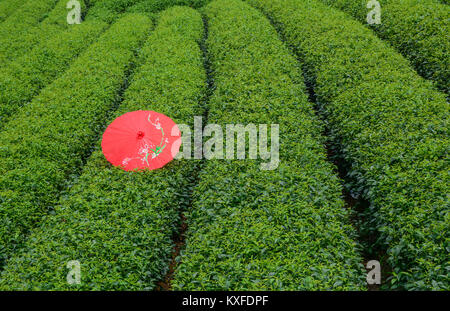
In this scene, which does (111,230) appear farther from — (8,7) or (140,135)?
(8,7)

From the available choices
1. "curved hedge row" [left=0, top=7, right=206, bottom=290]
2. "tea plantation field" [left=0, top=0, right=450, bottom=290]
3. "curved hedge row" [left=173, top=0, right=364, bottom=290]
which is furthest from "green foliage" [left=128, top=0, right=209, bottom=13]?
"curved hedge row" [left=0, top=7, right=206, bottom=290]

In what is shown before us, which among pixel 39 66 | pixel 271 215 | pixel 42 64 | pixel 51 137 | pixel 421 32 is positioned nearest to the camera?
pixel 271 215

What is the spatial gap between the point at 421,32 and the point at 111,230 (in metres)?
10.6

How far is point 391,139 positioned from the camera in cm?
681

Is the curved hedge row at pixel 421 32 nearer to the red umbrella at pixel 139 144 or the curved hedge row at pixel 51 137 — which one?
the red umbrella at pixel 139 144

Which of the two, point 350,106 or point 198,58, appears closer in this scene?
point 350,106

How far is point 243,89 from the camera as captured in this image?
9117 mm

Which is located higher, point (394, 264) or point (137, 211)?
point (394, 264)

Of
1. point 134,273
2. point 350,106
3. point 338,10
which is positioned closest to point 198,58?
point 350,106

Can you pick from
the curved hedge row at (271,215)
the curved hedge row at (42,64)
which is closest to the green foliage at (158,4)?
the curved hedge row at (42,64)

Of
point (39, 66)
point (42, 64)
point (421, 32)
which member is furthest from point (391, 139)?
point (42, 64)

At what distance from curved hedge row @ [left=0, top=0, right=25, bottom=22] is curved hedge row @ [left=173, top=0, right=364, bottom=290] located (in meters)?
15.7

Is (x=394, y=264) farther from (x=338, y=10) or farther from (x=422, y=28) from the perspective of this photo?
(x=338, y=10)

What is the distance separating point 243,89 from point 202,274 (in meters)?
5.54
